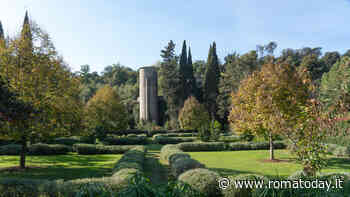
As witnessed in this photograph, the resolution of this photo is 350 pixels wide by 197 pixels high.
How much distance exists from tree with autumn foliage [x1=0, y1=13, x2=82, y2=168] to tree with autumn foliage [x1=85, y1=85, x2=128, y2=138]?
1224 centimetres

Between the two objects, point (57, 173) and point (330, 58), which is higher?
point (330, 58)

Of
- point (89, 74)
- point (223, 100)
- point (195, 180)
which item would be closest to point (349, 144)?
point (195, 180)

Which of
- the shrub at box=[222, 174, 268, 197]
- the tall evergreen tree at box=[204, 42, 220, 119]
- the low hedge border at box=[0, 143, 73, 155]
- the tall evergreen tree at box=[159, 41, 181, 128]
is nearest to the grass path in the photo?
the shrub at box=[222, 174, 268, 197]

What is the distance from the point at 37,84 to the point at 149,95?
129 ft

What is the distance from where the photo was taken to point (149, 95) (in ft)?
171

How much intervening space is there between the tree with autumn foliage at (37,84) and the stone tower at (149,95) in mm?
37619

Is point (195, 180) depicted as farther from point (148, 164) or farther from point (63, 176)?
point (148, 164)

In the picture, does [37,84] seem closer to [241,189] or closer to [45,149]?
[45,149]

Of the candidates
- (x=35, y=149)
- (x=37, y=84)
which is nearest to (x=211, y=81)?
(x=35, y=149)

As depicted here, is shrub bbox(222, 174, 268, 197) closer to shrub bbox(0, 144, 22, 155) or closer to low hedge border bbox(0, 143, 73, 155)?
low hedge border bbox(0, 143, 73, 155)

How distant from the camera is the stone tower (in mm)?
51781

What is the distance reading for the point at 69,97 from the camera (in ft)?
46.0

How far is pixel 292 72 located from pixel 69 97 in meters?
13.3

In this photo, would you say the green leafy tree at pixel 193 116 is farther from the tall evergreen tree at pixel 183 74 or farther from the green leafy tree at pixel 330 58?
the green leafy tree at pixel 330 58
